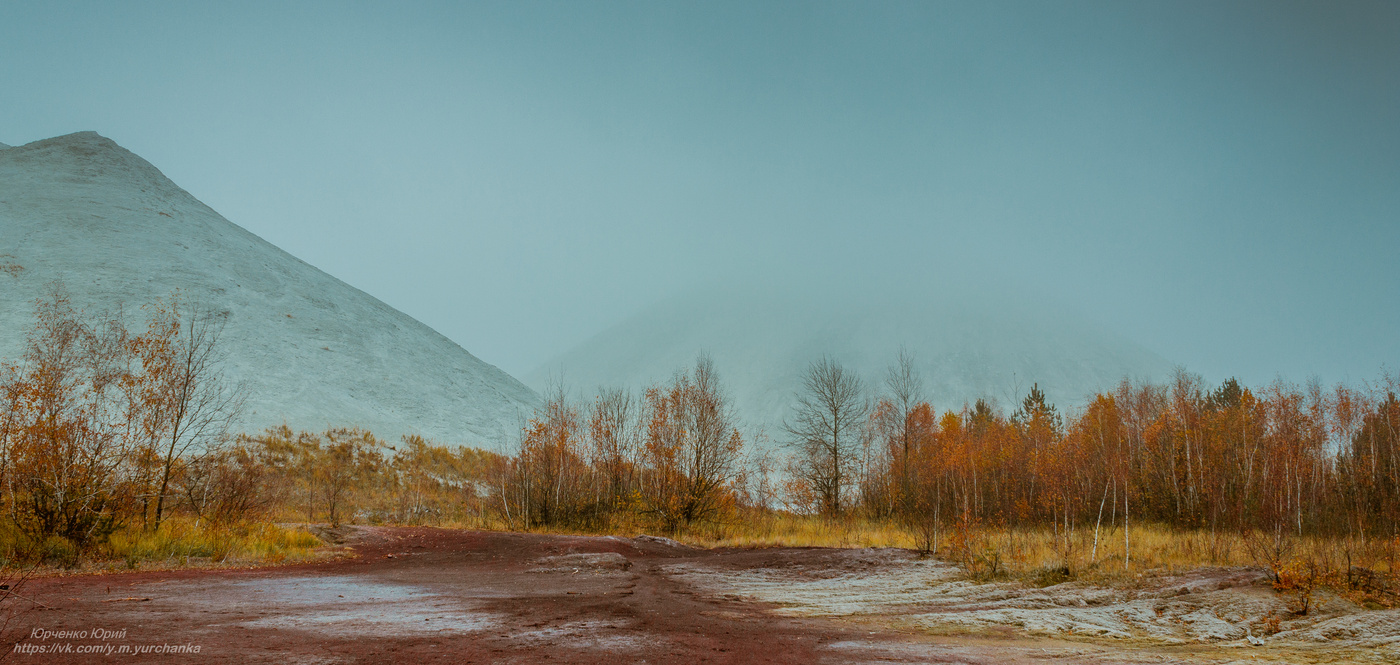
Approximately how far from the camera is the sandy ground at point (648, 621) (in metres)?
6.77

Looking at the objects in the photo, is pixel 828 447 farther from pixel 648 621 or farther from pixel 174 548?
pixel 174 548

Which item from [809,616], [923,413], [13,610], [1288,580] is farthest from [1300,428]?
[13,610]

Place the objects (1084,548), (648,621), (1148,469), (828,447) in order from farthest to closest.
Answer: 1. (828,447)
2. (1148,469)
3. (1084,548)
4. (648,621)

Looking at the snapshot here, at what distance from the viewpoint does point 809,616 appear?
11.1 m

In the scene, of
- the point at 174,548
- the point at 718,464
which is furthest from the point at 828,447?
the point at 174,548

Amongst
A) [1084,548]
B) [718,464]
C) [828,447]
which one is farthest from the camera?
[828,447]

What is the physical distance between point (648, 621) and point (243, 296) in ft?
159

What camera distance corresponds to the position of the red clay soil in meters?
6.34

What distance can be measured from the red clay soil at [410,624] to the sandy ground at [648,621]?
0.03 metres

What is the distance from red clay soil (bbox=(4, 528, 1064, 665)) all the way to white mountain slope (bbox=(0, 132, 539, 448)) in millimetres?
29786

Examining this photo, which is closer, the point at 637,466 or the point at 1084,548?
the point at 1084,548

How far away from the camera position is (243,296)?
4612cm

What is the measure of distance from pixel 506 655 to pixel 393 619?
2960 mm

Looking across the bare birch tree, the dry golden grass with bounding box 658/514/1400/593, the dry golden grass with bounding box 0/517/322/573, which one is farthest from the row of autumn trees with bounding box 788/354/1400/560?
the dry golden grass with bounding box 0/517/322/573
